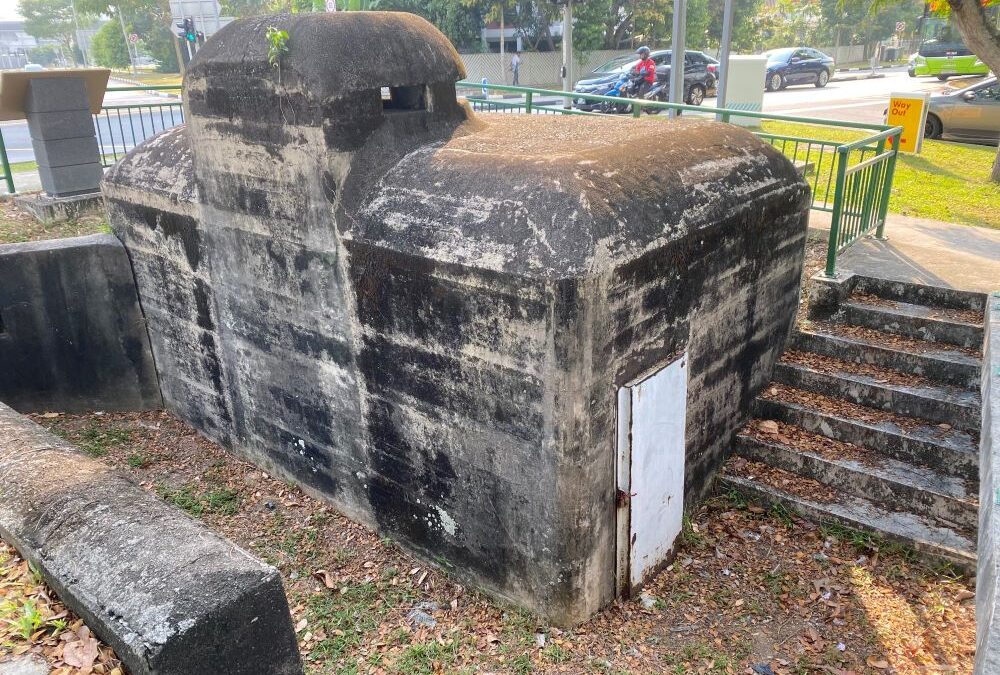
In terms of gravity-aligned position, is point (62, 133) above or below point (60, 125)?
below

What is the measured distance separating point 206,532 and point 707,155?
4.28 metres

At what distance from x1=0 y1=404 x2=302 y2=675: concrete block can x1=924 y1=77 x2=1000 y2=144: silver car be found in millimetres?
18168

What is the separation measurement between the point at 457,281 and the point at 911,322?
4.57 meters

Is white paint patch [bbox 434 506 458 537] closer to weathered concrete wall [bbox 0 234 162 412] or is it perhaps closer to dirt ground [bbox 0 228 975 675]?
dirt ground [bbox 0 228 975 675]

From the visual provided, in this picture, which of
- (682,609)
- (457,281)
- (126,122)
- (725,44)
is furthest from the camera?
(126,122)

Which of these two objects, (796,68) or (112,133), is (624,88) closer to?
(112,133)

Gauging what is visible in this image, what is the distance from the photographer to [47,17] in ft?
236

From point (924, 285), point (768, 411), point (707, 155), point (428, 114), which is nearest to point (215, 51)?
point (428, 114)

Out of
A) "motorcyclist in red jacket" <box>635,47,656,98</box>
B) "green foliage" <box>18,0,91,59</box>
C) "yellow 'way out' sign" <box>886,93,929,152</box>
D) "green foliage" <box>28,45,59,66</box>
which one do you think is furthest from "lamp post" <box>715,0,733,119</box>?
"green foliage" <box>28,45,59,66</box>

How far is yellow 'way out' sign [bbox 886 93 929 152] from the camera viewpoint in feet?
45.2

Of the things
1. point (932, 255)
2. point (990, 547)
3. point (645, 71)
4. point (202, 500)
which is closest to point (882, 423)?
point (932, 255)

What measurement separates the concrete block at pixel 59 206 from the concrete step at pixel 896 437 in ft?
29.7

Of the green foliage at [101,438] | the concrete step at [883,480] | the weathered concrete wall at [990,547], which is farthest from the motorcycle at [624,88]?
the weathered concrete wall at [990,547]

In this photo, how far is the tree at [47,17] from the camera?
71438 millimetres
